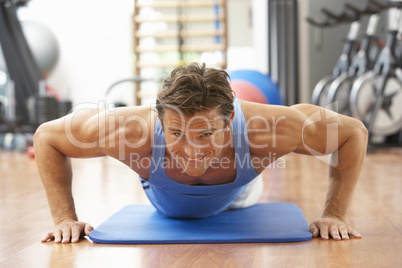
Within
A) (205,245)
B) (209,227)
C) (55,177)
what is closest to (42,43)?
(55,177)

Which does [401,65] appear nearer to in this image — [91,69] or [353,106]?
[353,106]

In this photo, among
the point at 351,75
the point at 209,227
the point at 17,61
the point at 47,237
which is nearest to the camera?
the point at 47,237

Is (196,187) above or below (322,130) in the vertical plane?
below

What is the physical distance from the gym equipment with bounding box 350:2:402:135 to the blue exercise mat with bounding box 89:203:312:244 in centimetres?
259

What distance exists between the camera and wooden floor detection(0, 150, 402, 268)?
1.35 m

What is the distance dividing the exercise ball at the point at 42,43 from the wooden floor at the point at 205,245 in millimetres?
3725

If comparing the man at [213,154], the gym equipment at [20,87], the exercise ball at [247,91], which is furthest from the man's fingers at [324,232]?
the gym equipment at [20,87]

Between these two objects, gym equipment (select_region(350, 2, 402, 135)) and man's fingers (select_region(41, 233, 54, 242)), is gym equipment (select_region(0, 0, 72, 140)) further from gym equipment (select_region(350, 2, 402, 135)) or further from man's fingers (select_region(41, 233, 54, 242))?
man's fingers (select_region(41, 233, 54, 242))

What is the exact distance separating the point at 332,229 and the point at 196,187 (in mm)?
431

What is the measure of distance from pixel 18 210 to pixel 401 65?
11.2 ft

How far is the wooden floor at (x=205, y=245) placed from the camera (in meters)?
1.35

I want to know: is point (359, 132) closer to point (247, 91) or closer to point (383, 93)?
point (247, 91)

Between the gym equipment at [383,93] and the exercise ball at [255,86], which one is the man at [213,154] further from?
the gym equipment at [383,93]

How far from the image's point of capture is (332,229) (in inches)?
62.3
